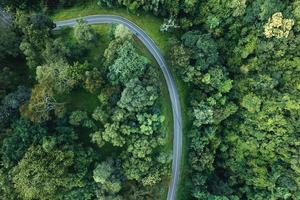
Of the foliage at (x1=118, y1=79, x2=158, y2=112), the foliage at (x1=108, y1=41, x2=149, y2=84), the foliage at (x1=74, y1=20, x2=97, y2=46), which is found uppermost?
the foliage at (x1=74, y1=20, x2=97, y2=46)

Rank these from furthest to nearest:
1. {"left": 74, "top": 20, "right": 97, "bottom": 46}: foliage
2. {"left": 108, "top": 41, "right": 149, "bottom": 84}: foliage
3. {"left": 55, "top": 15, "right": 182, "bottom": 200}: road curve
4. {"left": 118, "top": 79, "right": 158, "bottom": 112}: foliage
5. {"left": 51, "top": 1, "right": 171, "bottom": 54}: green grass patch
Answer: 1. {"left": 51, "top": 1, "right": 171, "bottom": 54}: green grass patch
2. {"left": 55, "top": 15, "right": 182, "bottom": 200}: road curve
3. {"left": 74, "top": 20, "right": 97, "bottom": 46}: foliage
4. {"left": 108, "top": 41, "right": 149, "bottom": 84}: foliage
5. {"left": 118, "top": 79, "right": 158, "bottom": 112}: foliage

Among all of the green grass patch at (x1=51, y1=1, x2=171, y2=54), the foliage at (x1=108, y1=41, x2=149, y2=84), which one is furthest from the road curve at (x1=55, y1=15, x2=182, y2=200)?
the foliage at (x1=108, y1=41, x2=149, y2=84)

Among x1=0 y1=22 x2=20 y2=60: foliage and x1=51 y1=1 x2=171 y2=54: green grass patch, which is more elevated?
x1=51 y1=1 x2=171 y2=54: green grass patch

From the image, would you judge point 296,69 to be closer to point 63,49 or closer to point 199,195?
point 199,195

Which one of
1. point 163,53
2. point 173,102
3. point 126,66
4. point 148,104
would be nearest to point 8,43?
point 126,66

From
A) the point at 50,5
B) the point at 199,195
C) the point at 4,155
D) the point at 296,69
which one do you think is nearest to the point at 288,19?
the point at 296,69

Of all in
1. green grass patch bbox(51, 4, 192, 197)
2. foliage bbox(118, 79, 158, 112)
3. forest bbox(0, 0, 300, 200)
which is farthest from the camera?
green grass patch bbox(51, 4, 192, 197)

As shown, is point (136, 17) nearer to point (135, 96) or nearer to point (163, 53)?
point (163, 53)

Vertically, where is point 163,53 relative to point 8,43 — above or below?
above

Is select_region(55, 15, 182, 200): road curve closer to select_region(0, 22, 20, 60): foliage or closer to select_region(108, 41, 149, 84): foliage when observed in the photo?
select_region(108, 41, 149, 84): foliage
